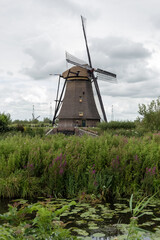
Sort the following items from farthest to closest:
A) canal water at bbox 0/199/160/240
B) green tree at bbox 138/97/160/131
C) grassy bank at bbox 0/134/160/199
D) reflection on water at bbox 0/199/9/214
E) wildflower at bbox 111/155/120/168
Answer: green tree at bbox 138/97/160/131 → wildflower at bbox 111/155/120/168 → grassy bank at bbox 0/134/160/199 → reflection on water at bbox 0/199/9/214 → canal water at bbox 0/199/160/240

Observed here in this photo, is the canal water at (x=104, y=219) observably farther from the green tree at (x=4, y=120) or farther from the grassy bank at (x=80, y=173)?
the green tree at (x=4, y=120)

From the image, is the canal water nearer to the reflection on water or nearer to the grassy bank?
the reflection on water

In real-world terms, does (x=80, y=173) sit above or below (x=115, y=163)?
below

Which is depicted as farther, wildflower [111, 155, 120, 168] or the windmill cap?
the windmill cap

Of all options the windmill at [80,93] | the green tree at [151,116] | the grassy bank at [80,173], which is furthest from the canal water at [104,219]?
the windmill at [80,93]

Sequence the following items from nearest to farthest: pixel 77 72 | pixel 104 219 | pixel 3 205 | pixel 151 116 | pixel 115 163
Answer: pixel 104 219 → pixel 3 205 → pixel 115 163 → pixel 151 116 → pixel 77 72

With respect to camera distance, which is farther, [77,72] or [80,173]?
[77,72]

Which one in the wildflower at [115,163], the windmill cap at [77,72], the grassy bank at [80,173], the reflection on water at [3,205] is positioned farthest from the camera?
the windmill cap at [77,72]

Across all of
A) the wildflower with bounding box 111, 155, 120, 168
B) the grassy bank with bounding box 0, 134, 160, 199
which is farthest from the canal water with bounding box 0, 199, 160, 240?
the wildflower with bounding box 111, 155, 120, 168

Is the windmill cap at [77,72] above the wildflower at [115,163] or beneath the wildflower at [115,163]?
above

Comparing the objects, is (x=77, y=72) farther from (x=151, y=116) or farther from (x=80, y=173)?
(x=80, y=173)

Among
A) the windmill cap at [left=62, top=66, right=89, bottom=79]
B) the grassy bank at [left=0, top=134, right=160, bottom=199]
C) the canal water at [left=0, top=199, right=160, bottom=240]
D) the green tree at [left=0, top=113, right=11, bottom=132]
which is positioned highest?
the windmill cap at [left=62, top=66, right=89, bottom=79]

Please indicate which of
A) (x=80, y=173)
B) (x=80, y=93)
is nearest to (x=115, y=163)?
(x=80, y=173)

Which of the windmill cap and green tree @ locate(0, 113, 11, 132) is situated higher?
the windmill cap
